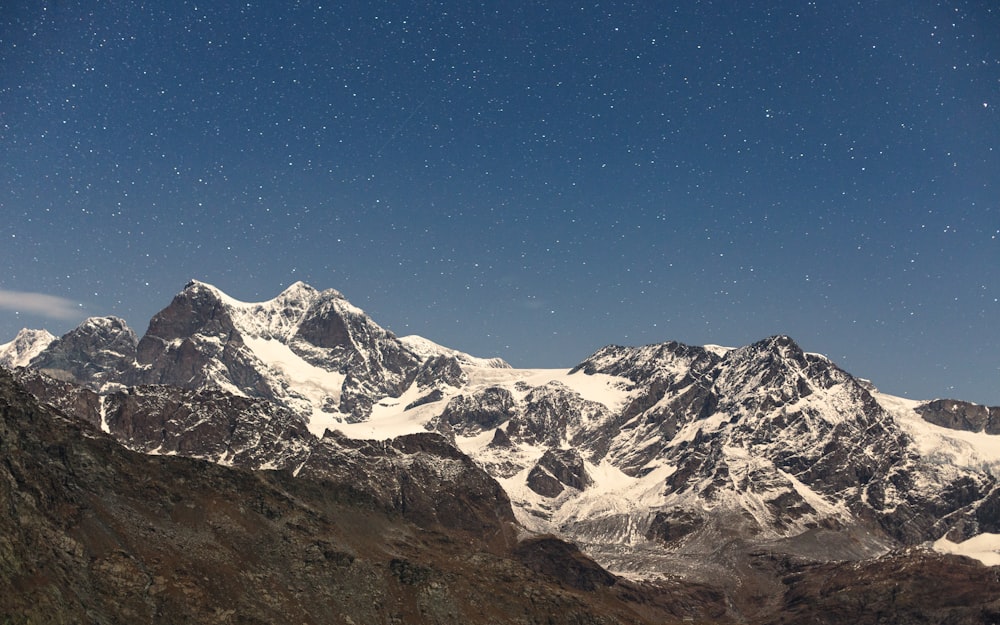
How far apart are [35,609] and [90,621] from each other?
15.9 meters

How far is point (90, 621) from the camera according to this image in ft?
643

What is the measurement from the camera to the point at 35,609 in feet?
598

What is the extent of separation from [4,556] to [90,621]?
2074cm

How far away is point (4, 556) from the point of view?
19288 cm

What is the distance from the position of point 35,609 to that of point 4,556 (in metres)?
16.9

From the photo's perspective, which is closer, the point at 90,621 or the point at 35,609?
the point at 35,609
